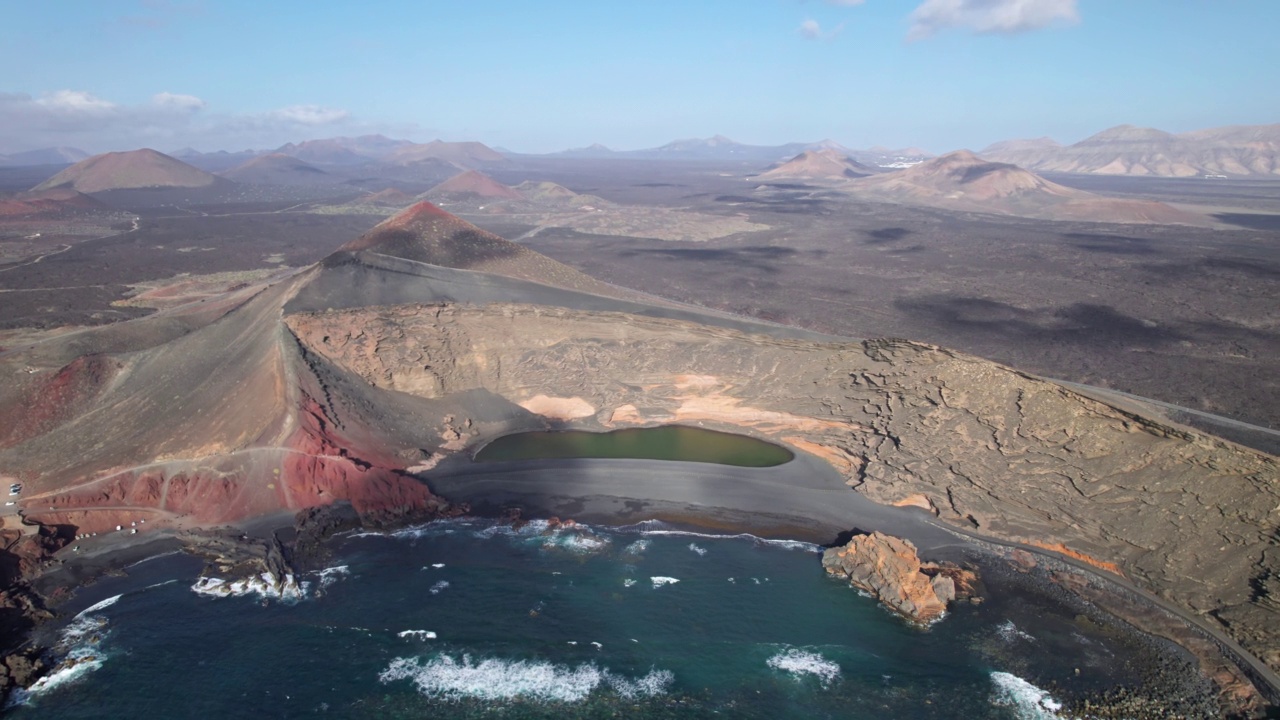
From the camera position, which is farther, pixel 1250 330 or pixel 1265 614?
pixel 1250 330

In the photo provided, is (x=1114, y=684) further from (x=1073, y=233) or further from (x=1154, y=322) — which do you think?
(x=1073, y=233)

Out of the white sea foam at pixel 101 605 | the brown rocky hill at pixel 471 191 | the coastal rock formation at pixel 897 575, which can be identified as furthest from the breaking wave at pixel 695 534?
the brown rocky hill at pixel 471 191

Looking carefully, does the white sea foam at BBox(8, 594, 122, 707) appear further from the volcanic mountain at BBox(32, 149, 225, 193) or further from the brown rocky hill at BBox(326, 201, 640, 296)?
the volcanic mountain at BBox(32, 149, 225, 193)

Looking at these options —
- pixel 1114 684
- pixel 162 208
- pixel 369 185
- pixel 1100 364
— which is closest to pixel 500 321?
pixel 1114 684

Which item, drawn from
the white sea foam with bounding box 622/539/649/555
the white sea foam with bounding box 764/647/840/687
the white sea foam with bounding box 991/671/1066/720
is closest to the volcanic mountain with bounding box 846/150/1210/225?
the white sea foam with bounding box 991/671/1066/720

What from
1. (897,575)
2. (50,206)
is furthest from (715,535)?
(50,206)
